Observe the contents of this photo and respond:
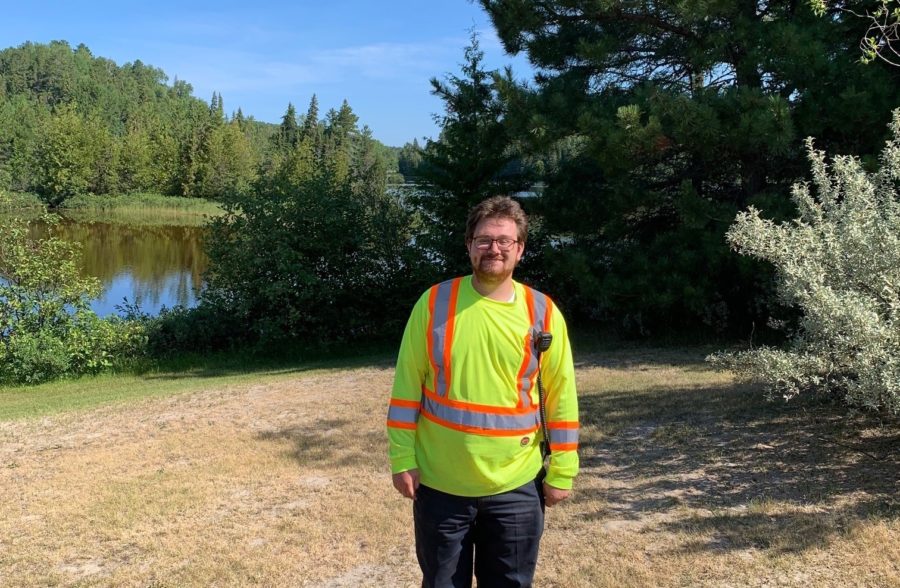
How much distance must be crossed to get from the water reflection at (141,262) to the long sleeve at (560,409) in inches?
609

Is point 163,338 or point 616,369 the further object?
point 163,338

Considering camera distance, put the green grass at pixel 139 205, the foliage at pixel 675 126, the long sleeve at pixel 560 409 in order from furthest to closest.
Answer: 1. the green grass at pixel 139 205
2. the foliage at pixel 675 126
3. the long sleeve at pixel 560 409

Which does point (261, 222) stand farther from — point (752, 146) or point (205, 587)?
point (205, 587)

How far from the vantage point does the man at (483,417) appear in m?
2.31

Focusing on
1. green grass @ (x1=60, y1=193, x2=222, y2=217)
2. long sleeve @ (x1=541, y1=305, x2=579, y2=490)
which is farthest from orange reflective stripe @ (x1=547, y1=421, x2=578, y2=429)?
green grass @ (x1=60, y1=193, x2=222, y2=217)

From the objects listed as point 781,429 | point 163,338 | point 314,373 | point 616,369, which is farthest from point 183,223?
point 781,429

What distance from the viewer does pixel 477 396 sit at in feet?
7.55

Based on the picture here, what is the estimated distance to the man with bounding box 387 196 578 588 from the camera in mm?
2307

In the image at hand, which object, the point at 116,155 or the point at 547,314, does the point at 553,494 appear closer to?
the point at 547,314

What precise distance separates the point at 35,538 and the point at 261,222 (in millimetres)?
10299

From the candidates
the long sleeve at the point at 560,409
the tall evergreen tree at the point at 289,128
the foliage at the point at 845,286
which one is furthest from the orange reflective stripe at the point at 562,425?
the tall evergreen tree at the point at 289,128

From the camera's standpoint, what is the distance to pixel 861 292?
4668 millimetres

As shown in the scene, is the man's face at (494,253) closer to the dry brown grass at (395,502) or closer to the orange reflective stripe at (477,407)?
the orange reflective stripe at (477,407)

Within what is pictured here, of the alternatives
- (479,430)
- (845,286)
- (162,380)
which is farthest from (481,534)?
(162,380)
